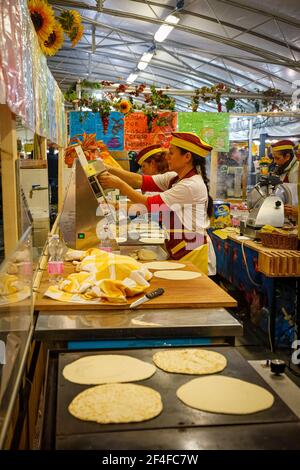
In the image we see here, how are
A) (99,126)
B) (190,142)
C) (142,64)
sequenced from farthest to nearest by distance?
1. (142,64)
2. (99,126)
3. (190,142)

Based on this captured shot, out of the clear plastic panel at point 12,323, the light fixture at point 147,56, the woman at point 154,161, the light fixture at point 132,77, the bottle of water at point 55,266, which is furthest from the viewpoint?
the light fixture at point 132,77

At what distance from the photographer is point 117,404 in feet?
4.30

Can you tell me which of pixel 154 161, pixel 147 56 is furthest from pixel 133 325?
pixel 147 56

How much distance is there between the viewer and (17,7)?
1732 mm

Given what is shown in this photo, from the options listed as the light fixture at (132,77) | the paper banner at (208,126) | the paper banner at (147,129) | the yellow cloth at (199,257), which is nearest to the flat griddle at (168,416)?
the yellow cloth at (199,257)

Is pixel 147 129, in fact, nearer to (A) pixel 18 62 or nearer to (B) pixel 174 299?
(B) pixel 174 299

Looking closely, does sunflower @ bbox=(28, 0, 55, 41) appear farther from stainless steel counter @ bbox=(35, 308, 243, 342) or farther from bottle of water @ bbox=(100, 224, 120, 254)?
stainless steel counter @ bbox=(35, 308, 243, 342)

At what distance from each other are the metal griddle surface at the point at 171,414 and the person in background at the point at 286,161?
463 cm

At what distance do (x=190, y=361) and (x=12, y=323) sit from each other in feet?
2.09

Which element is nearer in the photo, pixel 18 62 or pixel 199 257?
pixel 18 62

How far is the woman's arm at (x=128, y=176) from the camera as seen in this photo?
12.0 ft

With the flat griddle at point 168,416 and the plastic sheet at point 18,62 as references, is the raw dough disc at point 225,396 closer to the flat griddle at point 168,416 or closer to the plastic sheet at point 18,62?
the flat griddle at point 168,416
